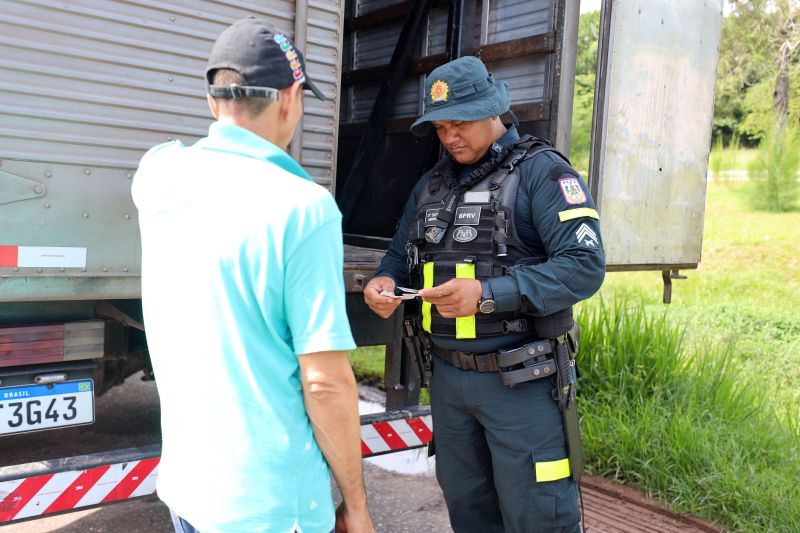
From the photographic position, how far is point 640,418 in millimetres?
3990

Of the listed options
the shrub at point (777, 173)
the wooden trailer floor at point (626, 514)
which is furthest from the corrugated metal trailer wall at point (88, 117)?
the shrub at point (777, 173)

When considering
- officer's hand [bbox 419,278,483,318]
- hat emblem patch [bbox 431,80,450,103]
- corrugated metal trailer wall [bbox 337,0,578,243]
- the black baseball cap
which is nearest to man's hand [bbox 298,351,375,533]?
the black baseball cap

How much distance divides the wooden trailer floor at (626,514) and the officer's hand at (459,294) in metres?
1.70

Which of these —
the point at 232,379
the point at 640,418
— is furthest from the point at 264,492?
the point at 640,418

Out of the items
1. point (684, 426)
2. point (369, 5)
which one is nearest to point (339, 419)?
point (684, 426)

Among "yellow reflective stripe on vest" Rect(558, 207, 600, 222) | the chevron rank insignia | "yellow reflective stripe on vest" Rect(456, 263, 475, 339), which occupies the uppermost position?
"yellow reflective stripe on vest" Rect(558, 207, 600, 222)

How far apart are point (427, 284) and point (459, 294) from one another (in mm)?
264

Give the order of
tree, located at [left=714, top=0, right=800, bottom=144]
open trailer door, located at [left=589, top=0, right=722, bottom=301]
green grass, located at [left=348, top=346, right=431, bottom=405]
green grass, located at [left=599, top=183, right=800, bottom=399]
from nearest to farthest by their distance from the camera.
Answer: open trailer door, located at [left=589, top=0, right=722, bottom=301], green grass, located at [left=348, top=346, right=431, bottom=405], green grass, located at [left=599, top=183, right=800, bottom=399], tree, located at [left=714, top=0, right=800, bottom=144]

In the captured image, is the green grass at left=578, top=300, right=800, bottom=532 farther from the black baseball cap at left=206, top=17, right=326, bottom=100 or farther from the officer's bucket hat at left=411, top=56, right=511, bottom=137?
the black baseball cap at left=206, top=17, right=326, bottom=100

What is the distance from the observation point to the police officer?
7.08ft

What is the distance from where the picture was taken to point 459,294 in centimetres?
213

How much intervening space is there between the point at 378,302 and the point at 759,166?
43.2 feet

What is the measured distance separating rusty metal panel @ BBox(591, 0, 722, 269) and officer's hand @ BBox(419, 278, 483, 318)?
1138 millimetres

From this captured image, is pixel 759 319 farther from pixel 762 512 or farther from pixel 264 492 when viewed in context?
pixel 264 492
